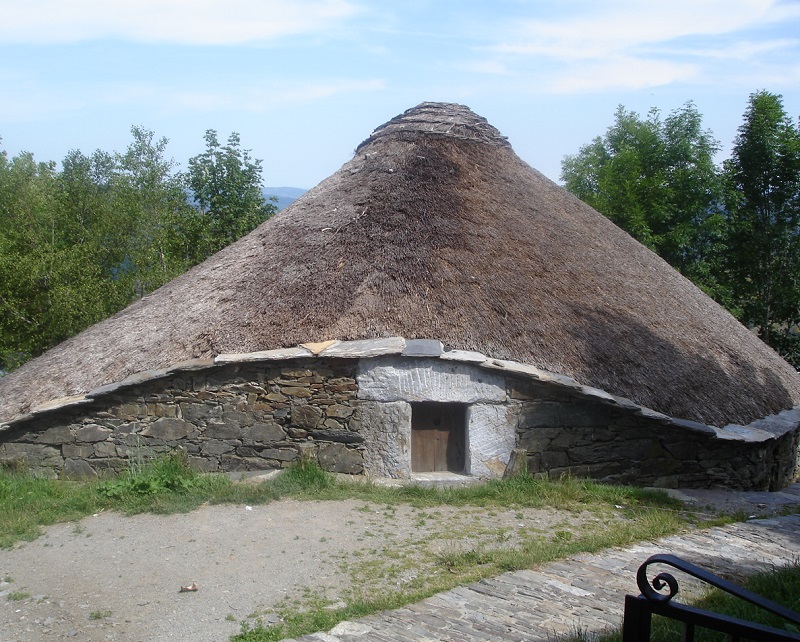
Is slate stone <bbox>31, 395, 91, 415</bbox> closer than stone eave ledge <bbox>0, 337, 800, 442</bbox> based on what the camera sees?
No

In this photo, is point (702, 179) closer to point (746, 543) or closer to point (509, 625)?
point (746, 543)

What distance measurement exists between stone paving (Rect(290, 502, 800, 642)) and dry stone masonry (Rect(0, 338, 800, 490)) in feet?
8.13

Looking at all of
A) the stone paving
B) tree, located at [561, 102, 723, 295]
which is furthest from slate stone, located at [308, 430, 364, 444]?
tree, located at [561, 102, 723, 295]

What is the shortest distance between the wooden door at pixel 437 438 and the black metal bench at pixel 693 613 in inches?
235

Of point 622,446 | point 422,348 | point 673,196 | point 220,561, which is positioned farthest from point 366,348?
point 673,196

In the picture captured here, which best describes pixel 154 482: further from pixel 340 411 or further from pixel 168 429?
pixel 340 411

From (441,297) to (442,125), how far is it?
437 centimetres

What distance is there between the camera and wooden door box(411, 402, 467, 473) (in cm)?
885

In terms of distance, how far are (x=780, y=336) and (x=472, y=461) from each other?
15.5m

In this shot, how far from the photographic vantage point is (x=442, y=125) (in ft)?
40.6

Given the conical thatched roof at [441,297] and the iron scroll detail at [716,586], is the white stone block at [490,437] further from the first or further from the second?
the iron scroll detail at [716,586]

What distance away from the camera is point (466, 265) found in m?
9.63

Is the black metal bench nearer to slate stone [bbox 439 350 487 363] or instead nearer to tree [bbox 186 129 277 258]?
slate stone [bbox 439 350 487 363]

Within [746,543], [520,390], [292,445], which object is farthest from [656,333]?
[292,445]
